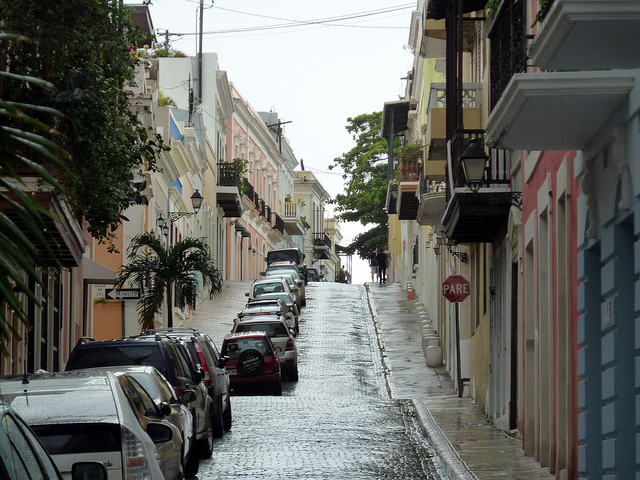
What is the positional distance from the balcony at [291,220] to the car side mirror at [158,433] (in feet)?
230

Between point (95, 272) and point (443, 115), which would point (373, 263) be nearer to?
point (95, 272)

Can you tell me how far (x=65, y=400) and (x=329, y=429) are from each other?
32.0ft

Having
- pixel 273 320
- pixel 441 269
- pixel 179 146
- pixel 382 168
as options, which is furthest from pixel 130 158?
pixel 382 168

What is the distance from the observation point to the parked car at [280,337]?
28.1 metres

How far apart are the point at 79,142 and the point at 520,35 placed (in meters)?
7.52

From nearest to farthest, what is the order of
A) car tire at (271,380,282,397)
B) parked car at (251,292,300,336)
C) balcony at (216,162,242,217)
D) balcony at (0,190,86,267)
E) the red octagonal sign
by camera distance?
1. balcony at (0,190,86,267)
2. the red octagonal sign
3. car tire at (271,380,282,397)
4. parked car at (251,292,300,336)
5. balcony at (216,162,242,217)

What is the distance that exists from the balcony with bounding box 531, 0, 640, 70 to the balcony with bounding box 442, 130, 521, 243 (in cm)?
870

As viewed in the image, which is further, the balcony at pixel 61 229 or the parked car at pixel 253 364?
the parked car at pixel 253 364

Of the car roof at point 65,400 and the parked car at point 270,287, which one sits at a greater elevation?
the parked car at point 270,287

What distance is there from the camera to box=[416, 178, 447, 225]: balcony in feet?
85.9

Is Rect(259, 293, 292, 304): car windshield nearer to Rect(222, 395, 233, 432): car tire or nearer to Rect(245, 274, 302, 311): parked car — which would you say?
Rect(245, 274, 302, 311): parked car

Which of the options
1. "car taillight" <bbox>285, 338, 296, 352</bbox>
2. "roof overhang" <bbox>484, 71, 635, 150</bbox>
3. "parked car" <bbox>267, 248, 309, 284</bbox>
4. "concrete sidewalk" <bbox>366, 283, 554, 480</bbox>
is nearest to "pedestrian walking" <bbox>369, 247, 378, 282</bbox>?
"parked car" <bbox>267, 248, 309, 284</bbox>

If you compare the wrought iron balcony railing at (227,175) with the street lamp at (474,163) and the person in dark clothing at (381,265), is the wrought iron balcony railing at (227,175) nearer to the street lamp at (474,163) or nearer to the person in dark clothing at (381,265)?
the person in dark clothing at (381,265)

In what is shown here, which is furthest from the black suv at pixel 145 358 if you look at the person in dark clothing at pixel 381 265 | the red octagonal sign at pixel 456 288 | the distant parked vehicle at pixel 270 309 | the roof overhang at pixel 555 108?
the person in dark clothing at pixel 381 265
